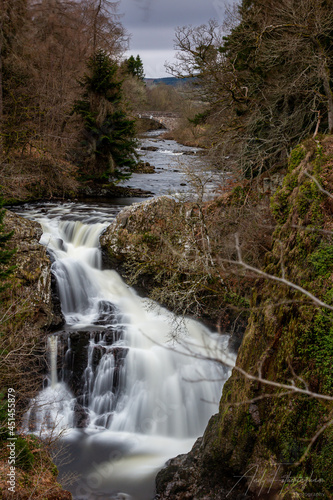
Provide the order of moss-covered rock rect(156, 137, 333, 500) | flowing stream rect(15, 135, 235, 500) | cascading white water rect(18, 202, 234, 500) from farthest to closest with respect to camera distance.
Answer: cascading white water rect(18, 202, 234, 500) < flowing stream rect(15, 135, 235, 500) < moss-covered rock rect(156, 137, 333, 500)

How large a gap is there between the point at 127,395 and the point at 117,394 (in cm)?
25

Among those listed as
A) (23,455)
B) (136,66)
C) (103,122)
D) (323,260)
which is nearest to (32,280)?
(23,455)

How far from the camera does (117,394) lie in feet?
30.6

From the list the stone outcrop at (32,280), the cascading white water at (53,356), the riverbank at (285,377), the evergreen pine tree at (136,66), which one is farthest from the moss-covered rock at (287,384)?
the evergreen pine tree at (136,66)

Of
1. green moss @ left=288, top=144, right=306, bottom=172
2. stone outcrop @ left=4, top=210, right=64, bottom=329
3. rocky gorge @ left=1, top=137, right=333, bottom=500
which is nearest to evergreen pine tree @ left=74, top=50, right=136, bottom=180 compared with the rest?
stone outcrop @ left=4, top=210, right=64, bottom=329

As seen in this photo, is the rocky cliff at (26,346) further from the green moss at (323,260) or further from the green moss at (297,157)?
the green moss at (297,157)

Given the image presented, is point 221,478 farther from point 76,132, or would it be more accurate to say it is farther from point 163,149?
point 163,149

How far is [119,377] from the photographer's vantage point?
Answer: 9422mm

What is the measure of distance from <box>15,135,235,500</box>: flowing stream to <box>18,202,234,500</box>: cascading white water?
0.07 ft

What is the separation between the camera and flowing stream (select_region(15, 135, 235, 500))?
7.68 m

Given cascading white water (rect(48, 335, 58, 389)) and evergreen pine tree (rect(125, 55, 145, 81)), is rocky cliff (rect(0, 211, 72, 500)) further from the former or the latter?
evergreen pine tree (rect(125, 55, 145, 81))

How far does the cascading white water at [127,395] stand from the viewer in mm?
7805

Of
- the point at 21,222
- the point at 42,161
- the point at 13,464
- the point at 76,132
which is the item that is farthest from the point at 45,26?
the point at 13,464

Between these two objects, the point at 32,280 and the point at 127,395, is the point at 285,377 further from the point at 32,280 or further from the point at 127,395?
the point at 32,280
